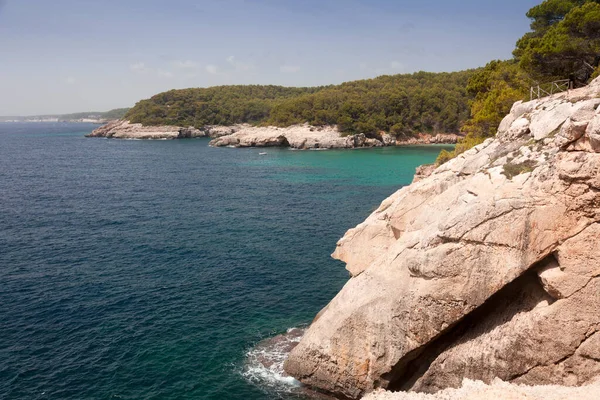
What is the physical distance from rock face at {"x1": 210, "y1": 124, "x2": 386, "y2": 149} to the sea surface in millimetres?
65386

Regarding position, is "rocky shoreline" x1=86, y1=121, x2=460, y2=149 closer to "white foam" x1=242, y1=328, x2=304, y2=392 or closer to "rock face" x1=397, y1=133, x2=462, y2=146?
"rock face" x1=397, y1=133, x2=462, y2=146

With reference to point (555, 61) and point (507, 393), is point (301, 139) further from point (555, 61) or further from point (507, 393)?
point (507, 393)

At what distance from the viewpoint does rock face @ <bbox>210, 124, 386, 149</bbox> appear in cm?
15112

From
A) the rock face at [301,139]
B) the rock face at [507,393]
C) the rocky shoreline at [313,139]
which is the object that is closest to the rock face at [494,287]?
the rock face at [507,393]

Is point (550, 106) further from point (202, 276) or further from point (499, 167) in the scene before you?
point (202, 276)

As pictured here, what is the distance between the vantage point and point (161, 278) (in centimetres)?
4000

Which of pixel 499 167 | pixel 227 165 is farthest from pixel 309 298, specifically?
pixel 227 165

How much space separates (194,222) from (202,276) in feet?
59.6

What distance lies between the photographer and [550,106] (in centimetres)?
2547

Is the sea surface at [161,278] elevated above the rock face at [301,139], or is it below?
below

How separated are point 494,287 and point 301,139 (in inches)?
5268

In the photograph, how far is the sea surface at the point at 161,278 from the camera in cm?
2688

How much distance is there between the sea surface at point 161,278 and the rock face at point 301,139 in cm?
6539

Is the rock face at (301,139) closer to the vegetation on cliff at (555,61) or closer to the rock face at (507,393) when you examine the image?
the vegetation on cliff at (555,61)
